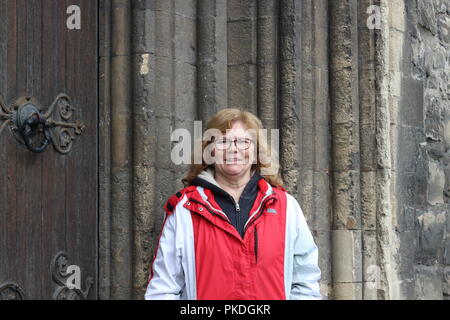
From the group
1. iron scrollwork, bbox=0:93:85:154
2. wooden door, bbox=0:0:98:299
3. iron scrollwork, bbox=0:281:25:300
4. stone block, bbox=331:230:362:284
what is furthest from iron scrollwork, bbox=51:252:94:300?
stone block, bbox=331:230:362:284

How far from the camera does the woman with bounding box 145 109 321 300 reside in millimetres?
2717

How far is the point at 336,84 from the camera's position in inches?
163

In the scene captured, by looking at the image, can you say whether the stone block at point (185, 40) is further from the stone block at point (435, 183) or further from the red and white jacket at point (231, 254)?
the stone block at point (435, 183)

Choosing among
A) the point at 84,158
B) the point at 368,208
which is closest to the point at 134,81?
the point at 84,158

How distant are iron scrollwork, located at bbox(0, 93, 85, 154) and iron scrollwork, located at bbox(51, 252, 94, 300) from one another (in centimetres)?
44

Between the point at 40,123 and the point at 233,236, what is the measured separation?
0.95 metres

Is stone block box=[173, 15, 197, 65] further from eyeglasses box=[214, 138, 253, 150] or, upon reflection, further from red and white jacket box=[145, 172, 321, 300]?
red and white jacket box=[145, 172, 321, 300]

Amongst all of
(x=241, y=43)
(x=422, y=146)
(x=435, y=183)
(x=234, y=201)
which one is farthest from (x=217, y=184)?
(x=435, y=183)

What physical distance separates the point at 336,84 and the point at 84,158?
144 centimetres

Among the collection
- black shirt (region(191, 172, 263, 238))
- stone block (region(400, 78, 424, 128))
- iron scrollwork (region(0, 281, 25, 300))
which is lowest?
iron scrollwork (region(0, 281, 25, 300))

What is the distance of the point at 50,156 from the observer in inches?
127

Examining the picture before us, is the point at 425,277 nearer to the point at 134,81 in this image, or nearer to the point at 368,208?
the point at 368,208

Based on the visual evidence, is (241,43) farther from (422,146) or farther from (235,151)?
(422,146)

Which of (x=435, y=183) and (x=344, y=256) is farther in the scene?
(x=435, y=183)
